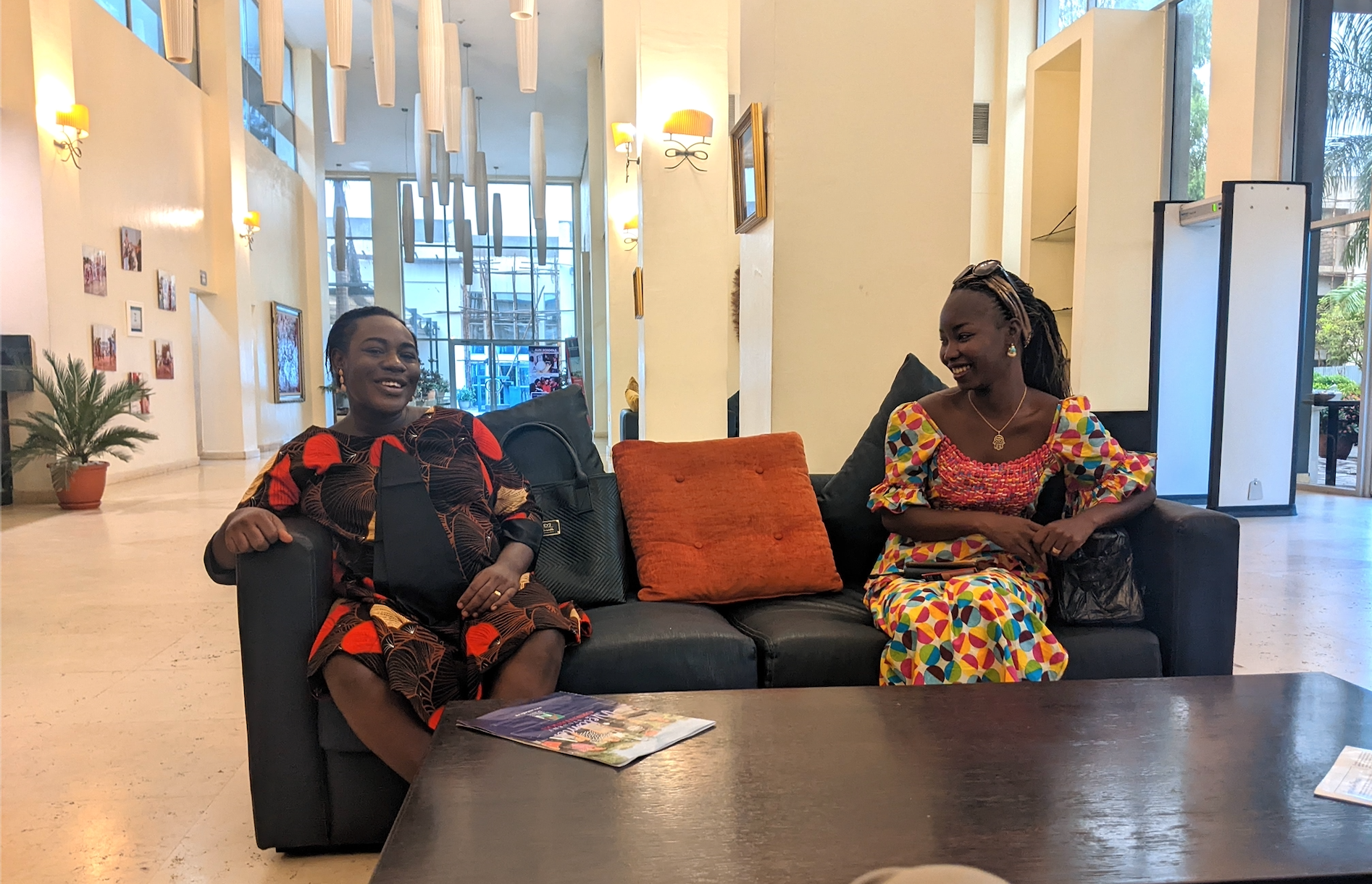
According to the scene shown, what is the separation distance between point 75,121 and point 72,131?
0.65 feet

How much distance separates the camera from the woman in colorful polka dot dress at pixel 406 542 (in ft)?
5.58

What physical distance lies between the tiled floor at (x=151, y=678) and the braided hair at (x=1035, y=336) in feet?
4.39

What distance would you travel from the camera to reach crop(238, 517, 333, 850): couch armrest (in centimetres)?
175

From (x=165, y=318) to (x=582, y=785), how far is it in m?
10.1

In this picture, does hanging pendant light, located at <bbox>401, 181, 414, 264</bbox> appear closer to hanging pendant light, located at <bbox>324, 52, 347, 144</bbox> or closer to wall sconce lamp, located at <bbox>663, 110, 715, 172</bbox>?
hanging pendant light, located at <bbox>324, 52, 347, 144</bbox>

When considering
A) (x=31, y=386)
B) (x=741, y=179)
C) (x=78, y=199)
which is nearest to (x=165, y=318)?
(x=78, y=199)

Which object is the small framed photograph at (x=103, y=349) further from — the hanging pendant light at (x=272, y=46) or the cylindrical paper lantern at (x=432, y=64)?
the cylindrical paper lantern at (x=432, y=64)

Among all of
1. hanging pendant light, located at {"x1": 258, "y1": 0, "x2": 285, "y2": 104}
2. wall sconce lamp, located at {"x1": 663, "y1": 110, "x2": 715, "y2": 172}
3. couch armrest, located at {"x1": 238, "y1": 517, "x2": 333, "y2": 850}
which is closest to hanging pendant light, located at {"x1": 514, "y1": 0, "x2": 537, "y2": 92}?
wall sconce lamp, located at {"x1": 663, "y1": 110, "x2": 715, "y2": 172}

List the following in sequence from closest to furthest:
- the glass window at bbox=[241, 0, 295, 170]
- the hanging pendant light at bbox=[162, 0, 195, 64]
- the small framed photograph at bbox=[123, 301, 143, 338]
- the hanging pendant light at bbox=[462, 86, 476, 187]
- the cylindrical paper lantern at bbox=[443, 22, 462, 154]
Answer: the hanging pendant light at bbox=[162, 0, 195, 64], the cylindrical paper lantern at bbox=[443, 22, 462, 154], the small framed photograph at bbox=[123, 301, 143, 338], the hanging pendant light at bbox=[462, 86, 476, 187], the glass window at bbox=[241, 0, 295, 170]

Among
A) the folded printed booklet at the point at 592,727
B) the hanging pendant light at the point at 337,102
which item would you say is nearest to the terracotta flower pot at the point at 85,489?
the hanging pendant light at the point at 337,102

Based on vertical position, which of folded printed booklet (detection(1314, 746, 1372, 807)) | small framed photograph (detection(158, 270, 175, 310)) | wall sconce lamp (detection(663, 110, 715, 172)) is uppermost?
wall sconce lamp (detection(663, 110, 715, 172))

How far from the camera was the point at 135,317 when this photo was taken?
8750 mm

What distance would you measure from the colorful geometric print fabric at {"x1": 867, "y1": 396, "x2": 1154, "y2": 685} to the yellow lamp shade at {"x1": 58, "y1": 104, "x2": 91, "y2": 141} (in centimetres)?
785

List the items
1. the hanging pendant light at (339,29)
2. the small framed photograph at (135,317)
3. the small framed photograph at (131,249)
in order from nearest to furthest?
the hanging pendant light at (339,29)
the small framed photograph at (131,249)
the small framed photograph at (135,317)
